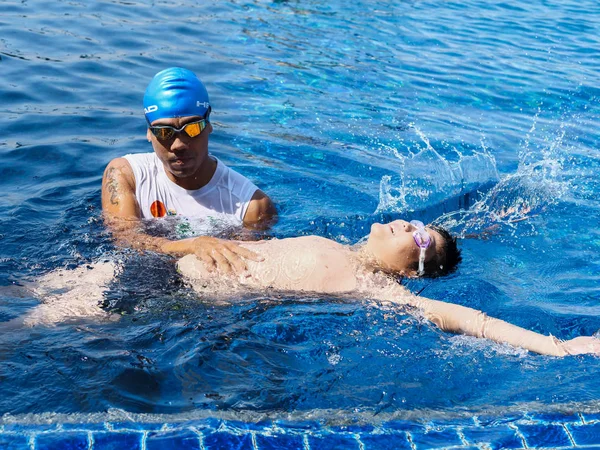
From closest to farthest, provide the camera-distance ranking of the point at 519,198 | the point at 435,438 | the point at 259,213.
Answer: the point at 435,438
the point at 259,213
the point at 519,198

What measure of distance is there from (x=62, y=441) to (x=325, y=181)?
187 inches

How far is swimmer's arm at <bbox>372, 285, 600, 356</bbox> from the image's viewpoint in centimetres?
427

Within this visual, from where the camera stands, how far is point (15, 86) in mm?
8930

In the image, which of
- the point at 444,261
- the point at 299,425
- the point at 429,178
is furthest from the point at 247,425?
the point at 429,178

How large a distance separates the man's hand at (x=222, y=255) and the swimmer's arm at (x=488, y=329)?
3.22 feet

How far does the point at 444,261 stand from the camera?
198 inches

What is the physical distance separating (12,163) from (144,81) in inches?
121

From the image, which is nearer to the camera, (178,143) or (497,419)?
(497,419)

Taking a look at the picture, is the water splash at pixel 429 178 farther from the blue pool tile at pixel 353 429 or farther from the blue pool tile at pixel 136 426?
the blue pool tile at pixel 136 426

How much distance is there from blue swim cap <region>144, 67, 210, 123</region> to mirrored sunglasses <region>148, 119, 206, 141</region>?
0.08m

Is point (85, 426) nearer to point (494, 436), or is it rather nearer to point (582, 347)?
point (494, 436)

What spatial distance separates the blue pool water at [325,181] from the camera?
13.2ft

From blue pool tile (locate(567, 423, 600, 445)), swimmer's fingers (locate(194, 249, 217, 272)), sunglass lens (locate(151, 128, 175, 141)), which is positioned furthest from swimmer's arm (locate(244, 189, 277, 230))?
blue pool tile (locate(567, 423, 600, 445))

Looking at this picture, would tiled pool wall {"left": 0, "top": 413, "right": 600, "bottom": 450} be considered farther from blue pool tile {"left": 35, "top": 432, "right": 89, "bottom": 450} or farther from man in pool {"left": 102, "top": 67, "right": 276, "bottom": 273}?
man in pool {"left": 102, "top": 67, "right": 276, "bottom": 273}
